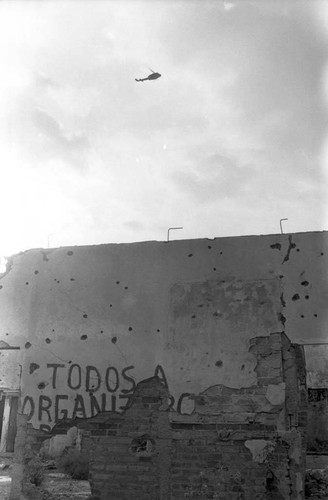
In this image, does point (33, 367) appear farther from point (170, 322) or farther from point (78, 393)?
point (170, 322)

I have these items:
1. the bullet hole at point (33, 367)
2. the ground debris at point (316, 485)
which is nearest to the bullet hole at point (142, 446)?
the bullet hole at point (33, 367)

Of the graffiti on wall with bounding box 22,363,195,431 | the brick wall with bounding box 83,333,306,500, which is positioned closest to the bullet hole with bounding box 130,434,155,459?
the brick wall with bounding box 83,333,306,500

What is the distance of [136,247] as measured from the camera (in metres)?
5.59

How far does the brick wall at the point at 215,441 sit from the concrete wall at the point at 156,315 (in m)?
0.13

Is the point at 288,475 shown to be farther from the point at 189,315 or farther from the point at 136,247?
the point at 136,247

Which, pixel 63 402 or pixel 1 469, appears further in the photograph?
pixel 1 469

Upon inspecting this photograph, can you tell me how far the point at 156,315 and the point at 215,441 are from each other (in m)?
1.43

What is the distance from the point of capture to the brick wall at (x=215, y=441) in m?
4.66

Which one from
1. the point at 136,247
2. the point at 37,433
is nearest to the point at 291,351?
the point at 136,247

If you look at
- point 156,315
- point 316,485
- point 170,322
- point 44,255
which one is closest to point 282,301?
point 170,322

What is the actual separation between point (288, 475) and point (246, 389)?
0.88m

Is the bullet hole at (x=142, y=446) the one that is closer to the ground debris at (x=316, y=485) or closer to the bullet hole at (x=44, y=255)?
the bullet hole at (x=44, y=255)

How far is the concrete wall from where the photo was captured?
501 centimetres

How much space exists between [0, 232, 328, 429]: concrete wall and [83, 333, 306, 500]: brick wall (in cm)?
13
